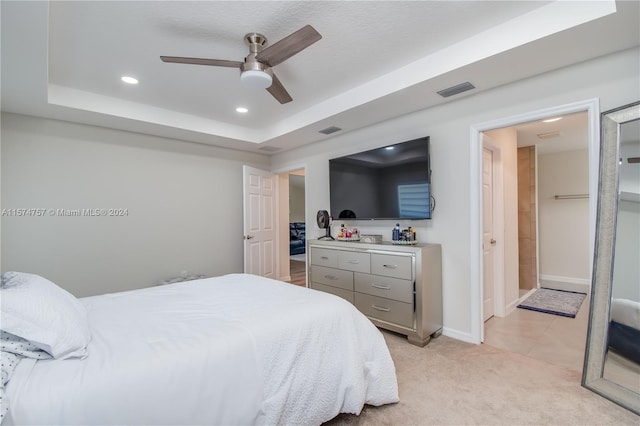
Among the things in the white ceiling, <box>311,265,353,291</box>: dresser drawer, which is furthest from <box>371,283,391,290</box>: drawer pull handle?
the white ceiling

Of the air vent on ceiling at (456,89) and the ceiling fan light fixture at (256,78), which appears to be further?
the air vent on ceiling at (456,89)

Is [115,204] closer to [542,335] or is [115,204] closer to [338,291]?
[338,291]

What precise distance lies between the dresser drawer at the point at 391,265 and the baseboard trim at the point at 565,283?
3640 millimetres

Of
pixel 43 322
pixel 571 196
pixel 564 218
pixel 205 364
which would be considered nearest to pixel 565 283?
pixel 564 218

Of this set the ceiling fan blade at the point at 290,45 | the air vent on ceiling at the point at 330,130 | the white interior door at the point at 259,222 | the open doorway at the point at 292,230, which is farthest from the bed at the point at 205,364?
the open doorway at the point at 292,230

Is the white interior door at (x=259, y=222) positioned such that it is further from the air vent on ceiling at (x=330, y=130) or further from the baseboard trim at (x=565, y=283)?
the baseboard trim at (x=565, y=283)

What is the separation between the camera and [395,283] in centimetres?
285

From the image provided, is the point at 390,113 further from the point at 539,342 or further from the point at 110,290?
the point at 110,290

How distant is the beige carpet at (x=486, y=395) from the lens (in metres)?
1.72

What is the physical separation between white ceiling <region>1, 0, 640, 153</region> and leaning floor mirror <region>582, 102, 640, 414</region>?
2.12 feet

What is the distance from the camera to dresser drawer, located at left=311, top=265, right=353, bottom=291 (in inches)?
129

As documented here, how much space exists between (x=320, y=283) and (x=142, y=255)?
234cm

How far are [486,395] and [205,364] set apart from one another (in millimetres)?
1837

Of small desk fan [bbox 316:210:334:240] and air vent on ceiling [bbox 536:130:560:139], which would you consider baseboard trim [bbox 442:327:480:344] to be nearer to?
small desk fan [bbox 316:210:334:240]
